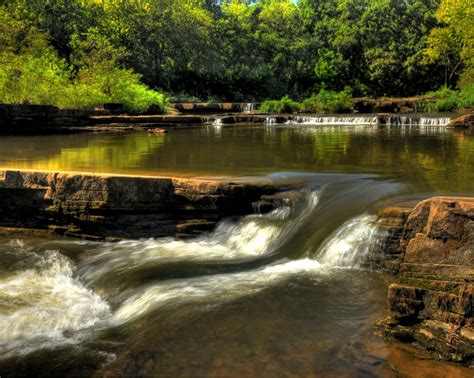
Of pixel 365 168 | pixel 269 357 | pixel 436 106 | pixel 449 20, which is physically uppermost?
pixel 449 20

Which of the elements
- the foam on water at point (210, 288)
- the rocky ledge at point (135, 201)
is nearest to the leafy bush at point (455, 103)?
the rocky ledge at point (135, 201)

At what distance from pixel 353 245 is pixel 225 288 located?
1.73m

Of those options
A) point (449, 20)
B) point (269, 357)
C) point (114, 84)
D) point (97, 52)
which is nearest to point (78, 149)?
point (269, 357)

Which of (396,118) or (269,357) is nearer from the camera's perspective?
(269,357)

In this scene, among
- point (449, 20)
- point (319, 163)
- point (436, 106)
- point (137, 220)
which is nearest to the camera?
point (137, 220)

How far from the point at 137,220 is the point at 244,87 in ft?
148

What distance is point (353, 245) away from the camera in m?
5.95

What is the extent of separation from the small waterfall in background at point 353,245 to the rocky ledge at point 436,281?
0.20 meters

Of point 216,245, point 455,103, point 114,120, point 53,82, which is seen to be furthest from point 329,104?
point 216,245

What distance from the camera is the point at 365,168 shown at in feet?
32.2

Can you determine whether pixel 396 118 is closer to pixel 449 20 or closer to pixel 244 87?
pixel 449 20

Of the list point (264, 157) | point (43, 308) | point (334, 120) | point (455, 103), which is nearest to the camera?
point (43, 308)

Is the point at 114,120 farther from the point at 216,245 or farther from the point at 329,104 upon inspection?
the point at 329,104

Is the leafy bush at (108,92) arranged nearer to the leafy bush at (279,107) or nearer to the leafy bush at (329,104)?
the leafy bush at (279,107)
